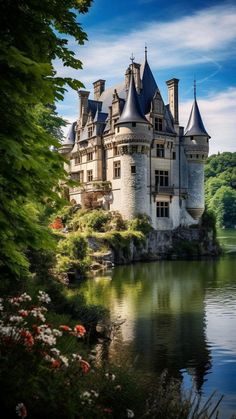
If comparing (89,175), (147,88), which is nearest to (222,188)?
(89,175)

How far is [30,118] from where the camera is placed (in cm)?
530

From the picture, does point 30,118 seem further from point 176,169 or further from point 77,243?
point 176,169

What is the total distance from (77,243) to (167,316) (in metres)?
14.5

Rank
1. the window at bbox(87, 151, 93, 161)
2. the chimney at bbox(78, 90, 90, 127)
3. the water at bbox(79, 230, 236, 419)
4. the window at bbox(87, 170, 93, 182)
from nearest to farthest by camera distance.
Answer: the water at bbox(79, 230, 236, 419)
the window at bbox(87, 151, 93, 161)
the window at bbox(87, 170, 93, 182)
the chimney at bbox(78, 90, 90, 127)

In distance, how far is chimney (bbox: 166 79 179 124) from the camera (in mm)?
47312

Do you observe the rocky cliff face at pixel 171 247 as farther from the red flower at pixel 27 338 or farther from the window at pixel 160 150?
the red flower at pixel 27 338

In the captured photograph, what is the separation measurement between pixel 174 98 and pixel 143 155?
29.3ft

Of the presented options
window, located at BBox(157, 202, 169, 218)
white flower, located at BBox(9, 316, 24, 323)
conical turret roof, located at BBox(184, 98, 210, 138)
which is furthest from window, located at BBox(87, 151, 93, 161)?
white flower, located at BBox(9, 316, 24, 323)

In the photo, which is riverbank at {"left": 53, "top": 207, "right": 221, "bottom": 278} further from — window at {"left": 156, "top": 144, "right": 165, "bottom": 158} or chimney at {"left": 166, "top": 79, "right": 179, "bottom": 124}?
chimney at {"left": 166, "top": 79, "right": 179, "bottom": 124}

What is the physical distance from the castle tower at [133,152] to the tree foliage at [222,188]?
5390cm

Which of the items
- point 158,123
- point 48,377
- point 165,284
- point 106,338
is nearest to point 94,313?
point 106,338

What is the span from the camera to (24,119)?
5.04m

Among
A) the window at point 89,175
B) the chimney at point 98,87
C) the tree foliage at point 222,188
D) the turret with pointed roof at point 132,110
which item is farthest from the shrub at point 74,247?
the tree foliage at point 222,188

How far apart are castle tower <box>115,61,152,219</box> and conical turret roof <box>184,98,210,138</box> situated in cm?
641
